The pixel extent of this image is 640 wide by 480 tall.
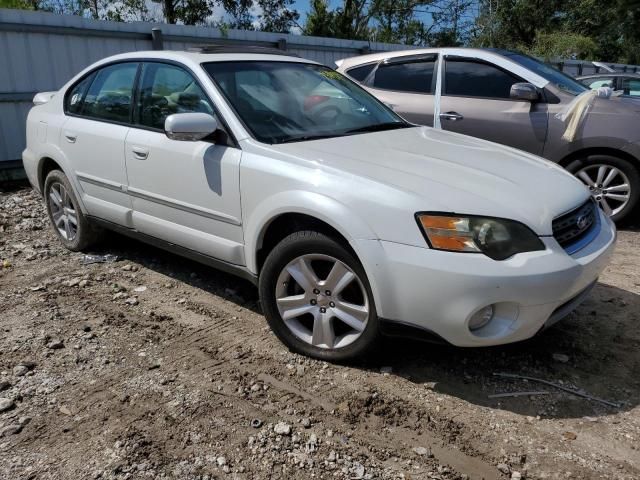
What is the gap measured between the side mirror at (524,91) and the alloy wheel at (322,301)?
3456 millimetres

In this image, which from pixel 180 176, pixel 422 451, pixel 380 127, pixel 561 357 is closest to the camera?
pixel 422 451

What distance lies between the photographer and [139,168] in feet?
12.5

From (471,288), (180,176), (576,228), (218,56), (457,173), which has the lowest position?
(471,288)

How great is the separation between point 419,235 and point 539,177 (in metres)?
0.95

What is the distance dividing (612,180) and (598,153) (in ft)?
0.94

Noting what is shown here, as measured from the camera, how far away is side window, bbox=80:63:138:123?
4094 millimetres

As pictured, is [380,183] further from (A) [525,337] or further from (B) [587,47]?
(B) [587,47]

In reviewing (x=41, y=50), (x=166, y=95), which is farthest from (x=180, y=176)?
(x=41, y=50)

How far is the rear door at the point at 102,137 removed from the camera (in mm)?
4039

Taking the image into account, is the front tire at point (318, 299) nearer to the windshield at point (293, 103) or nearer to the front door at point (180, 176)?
the front door at point (180, 176)

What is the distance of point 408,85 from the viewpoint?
6.27 meters

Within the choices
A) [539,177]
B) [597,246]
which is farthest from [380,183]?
[597,246]

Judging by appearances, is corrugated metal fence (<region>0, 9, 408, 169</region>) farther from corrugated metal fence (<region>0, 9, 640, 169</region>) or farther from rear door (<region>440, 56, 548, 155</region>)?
rear door (<region>440, 56, 548, 155</region>)

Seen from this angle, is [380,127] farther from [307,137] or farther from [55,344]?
[55,344]
